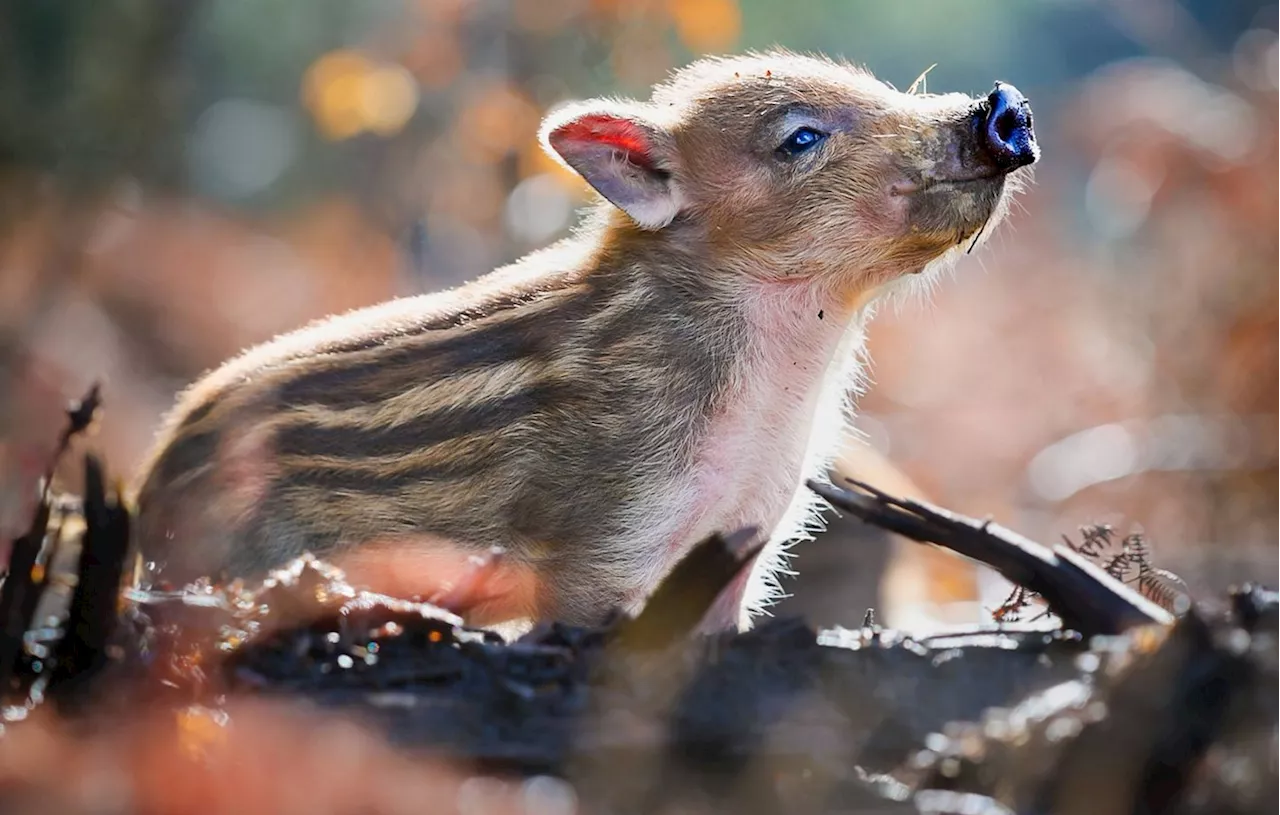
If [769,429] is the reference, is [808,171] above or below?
above

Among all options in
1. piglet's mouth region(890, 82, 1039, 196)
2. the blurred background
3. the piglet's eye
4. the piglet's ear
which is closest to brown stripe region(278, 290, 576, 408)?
the piglet's ear

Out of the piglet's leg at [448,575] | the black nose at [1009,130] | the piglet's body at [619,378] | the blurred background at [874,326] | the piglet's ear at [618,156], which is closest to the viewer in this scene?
the piglet's leg at [448,575]

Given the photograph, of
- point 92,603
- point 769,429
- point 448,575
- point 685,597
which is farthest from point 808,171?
point 92,603

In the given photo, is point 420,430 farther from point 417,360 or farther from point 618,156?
point 618,156

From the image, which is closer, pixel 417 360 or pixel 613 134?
pixel 417 360

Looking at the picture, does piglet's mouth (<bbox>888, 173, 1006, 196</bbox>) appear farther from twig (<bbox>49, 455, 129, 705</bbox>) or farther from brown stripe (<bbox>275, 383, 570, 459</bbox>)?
twig (<bbox>49, 455, 129, 705</bbox>)

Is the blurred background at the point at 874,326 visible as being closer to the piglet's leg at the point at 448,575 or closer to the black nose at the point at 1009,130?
the black nose at the point at 1009,130

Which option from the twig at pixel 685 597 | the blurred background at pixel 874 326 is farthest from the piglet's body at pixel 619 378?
the blurred background at pixel 874 326
